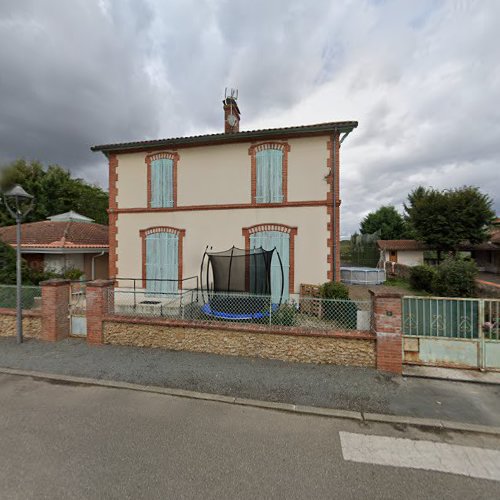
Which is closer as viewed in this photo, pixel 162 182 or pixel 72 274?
pixel 162 182

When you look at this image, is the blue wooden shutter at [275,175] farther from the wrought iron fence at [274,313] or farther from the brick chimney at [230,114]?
the wrought iron fence at [274,313]

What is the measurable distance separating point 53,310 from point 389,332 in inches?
283

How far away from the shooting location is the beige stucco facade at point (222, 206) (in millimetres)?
8812

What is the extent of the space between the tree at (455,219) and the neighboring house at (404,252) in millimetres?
3224

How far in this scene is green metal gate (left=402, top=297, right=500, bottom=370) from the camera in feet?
15.1

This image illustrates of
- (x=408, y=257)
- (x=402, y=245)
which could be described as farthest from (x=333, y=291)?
(x=408, y=257)

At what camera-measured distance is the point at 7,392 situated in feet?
13.5

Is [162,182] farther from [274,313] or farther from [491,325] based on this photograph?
[491,325]

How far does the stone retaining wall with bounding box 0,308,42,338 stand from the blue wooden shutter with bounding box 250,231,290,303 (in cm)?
637

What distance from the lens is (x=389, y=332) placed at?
4688mm

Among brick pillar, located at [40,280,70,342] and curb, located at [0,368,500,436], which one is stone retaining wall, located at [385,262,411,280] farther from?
brick pillar, located at [40,280,70,342]

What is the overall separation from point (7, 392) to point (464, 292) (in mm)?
13073

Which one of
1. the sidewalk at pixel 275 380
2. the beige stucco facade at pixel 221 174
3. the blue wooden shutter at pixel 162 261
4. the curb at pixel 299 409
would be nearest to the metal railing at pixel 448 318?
the sidewalk at pixel 275 380

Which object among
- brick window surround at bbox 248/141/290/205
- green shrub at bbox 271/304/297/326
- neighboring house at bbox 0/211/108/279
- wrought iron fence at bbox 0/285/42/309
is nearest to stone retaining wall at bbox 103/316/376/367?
green shrub at bbox 271/304/297/326
